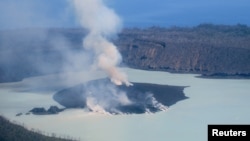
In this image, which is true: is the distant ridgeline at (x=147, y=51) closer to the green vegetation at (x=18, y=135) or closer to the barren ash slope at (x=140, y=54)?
the barren ash slope at (x=140, y=54)

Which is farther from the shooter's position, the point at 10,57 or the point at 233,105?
the point at 10,57

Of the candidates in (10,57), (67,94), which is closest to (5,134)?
(67,94)

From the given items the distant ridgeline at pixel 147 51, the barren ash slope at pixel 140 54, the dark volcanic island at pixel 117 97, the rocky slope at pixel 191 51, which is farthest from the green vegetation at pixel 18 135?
the rocky slope at pixel 191 51

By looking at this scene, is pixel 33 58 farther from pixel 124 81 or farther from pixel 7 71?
pixel 124 81

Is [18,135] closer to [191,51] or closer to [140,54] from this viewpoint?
[191,51]

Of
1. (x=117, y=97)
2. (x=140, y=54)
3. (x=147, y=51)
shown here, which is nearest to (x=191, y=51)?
(x=147, y=51)

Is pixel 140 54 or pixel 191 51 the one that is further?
→ pixel 140 54

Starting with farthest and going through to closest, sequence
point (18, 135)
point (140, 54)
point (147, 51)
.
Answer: point (140, 54)
point (147, 51)
point (18, 135)
